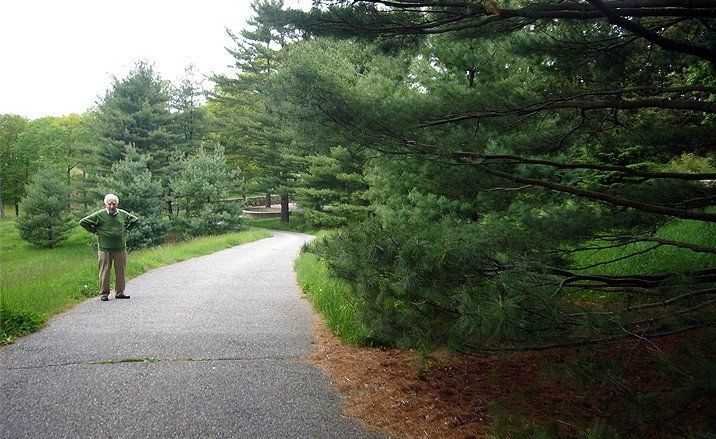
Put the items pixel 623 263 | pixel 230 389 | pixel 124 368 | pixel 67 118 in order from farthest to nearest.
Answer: pixel 67 118 < pixel 623 263 < pixel 124 368 < pixel 230 389

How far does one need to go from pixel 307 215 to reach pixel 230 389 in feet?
68.9

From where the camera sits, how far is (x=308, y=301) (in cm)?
708

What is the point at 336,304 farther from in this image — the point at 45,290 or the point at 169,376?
the point at 45,290

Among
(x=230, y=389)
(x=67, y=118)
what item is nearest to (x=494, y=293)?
(x=230, y=389)

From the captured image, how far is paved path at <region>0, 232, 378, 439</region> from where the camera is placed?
291 cm

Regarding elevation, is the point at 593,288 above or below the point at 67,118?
below

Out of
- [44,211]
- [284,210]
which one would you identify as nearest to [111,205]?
[44,211]

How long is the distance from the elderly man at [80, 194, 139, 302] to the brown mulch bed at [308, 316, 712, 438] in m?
3.99

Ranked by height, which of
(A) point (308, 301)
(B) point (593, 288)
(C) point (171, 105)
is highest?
(C) point (171, 105)

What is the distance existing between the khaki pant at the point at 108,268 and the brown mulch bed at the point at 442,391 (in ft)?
13.0

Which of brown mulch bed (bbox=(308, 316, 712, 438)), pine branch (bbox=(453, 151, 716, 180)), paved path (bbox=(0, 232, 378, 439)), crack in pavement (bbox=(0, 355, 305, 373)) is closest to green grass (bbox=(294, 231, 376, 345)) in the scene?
brown mulch bed (bbox=(308, 316, 712, 438))

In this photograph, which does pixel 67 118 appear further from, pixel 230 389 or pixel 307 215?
pixel 230 389

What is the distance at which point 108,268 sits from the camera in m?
6.62

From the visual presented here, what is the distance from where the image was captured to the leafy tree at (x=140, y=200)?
18.2m
